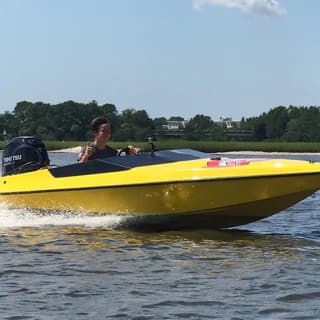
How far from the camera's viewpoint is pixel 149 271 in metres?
7.76

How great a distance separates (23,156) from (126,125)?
97.6 metres

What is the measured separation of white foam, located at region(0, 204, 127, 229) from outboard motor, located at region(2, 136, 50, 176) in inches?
26.9

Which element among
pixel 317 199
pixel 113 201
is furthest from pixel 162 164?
pixel 317 199

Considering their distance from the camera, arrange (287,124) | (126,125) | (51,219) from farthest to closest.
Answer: (287,124) < (126,125) < (51,219)

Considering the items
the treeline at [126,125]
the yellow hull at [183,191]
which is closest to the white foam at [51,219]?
the yellow hull at [183,191]

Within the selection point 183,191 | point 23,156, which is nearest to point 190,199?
point 183,191

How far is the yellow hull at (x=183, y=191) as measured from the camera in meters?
9.60

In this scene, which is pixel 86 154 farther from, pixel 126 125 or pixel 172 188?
pixel 126 125

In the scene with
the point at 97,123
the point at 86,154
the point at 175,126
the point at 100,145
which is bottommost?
the point at 86,154

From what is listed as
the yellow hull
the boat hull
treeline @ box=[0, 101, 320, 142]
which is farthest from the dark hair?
treeline @ box=[0, 101, 320, 142]

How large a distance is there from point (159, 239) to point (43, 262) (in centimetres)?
212

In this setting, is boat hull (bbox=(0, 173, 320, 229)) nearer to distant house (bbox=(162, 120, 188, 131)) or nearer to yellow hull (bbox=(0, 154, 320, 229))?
yellow hull (bbox=(0, 154, 320, 229))

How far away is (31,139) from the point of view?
467 inches

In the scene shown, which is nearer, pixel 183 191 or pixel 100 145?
pixel 183 191
